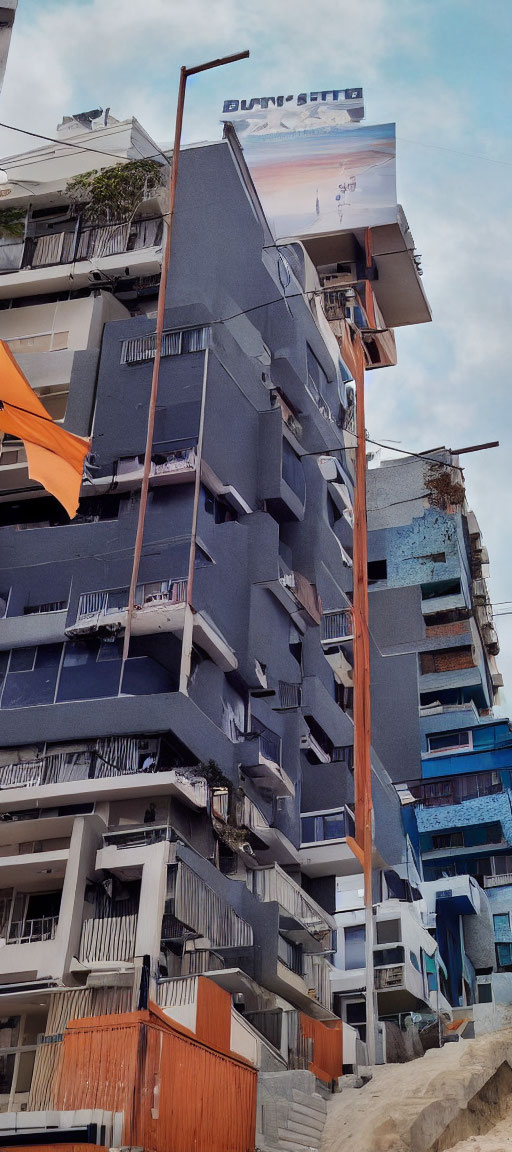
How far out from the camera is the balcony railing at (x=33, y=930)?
32.1m

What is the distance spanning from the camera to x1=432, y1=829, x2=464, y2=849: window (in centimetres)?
6278

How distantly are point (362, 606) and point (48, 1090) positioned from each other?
2641 centimetres

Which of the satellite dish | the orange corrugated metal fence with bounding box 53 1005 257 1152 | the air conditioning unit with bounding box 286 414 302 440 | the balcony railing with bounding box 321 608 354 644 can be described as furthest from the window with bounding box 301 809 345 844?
the orange corrugated metal fence with bounding box 53 1005 257 1152

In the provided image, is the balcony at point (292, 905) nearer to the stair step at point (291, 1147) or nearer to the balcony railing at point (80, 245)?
the stair step at point (291, 1147)

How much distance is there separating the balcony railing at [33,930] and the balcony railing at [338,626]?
18.0m

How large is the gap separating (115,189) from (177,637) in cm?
2009

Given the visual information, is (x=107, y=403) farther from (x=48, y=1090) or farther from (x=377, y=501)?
(x=377, y=501)

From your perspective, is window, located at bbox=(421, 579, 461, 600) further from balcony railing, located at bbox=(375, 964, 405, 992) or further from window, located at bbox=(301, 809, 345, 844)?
window, located at bbox=(301, 809, 345, 844)

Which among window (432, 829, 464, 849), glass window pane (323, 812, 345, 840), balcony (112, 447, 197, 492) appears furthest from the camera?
window (432, 829, 464, 849)

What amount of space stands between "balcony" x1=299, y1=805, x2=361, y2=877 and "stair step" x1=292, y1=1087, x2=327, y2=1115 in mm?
12274

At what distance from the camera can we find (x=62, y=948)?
101ft

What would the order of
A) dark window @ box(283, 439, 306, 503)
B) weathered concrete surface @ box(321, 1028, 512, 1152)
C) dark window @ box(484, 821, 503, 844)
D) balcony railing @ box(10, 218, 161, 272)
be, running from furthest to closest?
dark window @ box(484, 821, 503, 844) → balcony railing @ box(10, 218, 161, 272) → dark window @ box(283, 439, 306, 503) → weathered concrete surface @ box(321, 1028, 512, 1152)

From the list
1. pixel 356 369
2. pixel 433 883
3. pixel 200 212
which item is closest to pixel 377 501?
pixel 356 369

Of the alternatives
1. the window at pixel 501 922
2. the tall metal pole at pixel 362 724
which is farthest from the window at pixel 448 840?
the tall metal pole at pixel 362 724
